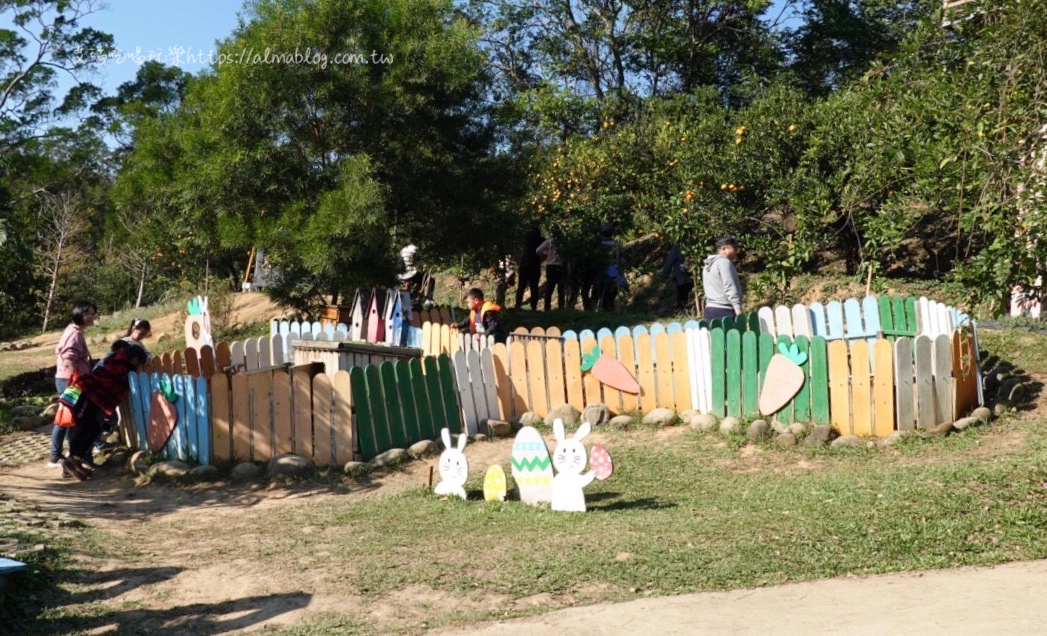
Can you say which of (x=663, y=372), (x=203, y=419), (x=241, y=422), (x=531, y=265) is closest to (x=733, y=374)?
(x=663, y=372)

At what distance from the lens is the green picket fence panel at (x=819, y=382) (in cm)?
927

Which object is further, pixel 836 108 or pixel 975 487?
pixel 836 108

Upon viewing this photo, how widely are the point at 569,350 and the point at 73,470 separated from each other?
4.79 metres

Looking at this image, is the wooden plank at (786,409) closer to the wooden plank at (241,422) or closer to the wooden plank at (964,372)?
the wooden plank at (964,372)

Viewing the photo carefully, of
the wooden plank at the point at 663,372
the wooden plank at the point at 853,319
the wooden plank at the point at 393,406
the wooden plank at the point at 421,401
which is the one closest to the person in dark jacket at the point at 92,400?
the wooden plank at the point at 393,406

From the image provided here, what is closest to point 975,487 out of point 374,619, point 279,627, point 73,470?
point 374,619

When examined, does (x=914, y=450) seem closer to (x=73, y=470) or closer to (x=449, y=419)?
(x=449, y=419)

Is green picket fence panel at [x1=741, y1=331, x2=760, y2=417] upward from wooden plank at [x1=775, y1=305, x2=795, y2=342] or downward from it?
downward

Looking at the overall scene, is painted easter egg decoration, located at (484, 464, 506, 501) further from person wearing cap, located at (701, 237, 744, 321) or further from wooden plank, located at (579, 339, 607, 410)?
person wearing cap, located at (701, 237, 744, 321)

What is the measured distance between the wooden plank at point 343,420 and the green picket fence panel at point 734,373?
3.52 m

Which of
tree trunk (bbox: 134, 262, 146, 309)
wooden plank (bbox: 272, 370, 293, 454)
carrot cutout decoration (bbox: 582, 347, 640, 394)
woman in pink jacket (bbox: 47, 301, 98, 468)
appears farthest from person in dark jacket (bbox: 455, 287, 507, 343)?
tree trunk (bbox: 134, 262, 146, 309)

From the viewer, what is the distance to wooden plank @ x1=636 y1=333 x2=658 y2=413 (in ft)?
34.3

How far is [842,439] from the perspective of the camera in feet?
29.7

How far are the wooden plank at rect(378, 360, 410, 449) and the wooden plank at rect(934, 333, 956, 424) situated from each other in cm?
475
